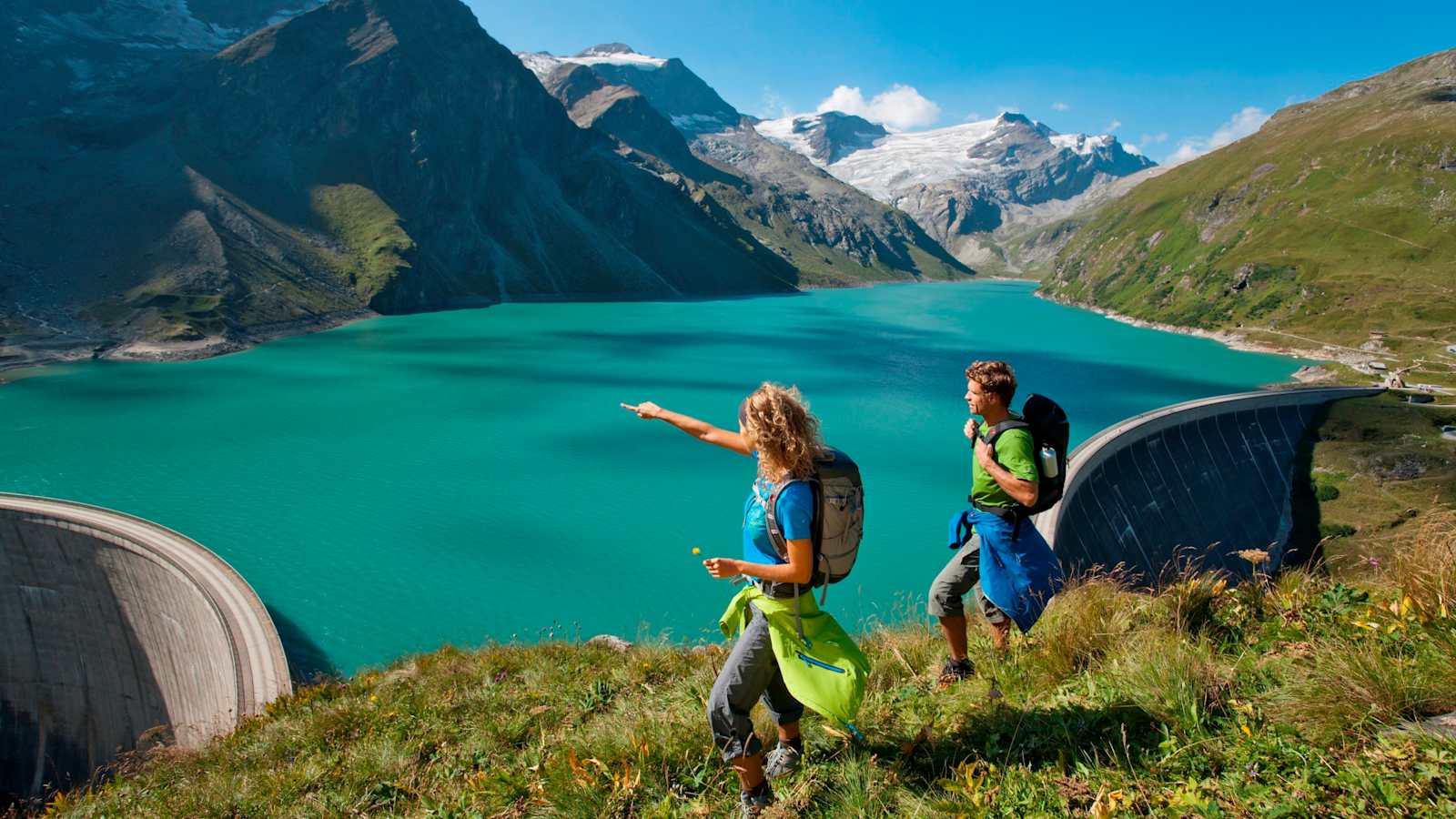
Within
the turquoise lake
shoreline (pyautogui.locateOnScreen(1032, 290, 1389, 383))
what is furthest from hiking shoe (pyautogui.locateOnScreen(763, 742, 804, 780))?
shoreline (pyautogui.locateOnScreen(1032, 290, 1389, 383))

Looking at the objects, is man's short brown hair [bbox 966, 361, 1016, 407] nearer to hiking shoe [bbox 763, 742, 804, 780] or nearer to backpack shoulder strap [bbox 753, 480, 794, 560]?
backpack shoulder strap [bbox 753, 480, 794, 560]

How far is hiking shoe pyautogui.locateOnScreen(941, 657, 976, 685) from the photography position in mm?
5954

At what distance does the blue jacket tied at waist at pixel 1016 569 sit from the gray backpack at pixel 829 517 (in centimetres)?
195

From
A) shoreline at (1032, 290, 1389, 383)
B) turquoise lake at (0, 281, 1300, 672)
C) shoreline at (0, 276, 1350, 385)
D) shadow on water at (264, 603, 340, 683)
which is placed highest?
shoreline at (1032, 290, 1389, 383)

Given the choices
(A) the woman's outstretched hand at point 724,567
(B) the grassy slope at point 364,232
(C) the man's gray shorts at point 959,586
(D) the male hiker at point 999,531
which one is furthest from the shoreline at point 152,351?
(D) the male hiker at point 999,531

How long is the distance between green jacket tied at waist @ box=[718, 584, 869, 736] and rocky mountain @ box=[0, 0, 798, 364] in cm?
8757

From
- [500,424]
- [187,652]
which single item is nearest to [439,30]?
[500,424]

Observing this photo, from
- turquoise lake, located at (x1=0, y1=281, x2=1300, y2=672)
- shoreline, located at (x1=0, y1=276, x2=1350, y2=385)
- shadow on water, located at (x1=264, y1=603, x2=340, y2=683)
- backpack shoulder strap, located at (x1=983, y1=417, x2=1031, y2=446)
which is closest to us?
backpack shoulder strap, located at (x1=983, y1=417, x2=1031, y2=446)

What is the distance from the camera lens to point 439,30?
17475cm

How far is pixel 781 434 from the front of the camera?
400 cm

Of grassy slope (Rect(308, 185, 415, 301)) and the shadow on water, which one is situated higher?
grassy slope (Rect(308, 185, 415, 301))

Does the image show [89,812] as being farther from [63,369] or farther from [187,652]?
[63,369]

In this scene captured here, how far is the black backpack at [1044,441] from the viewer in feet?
17.5

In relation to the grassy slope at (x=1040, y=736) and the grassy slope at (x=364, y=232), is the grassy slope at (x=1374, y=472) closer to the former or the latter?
the grassy slope at (x=1040, y=736)
